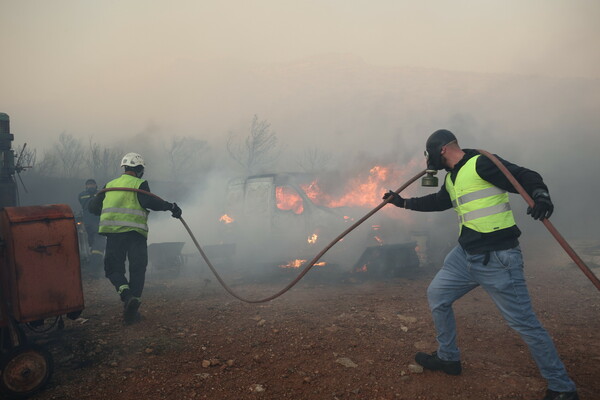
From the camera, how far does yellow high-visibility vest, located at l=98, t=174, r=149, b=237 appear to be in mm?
4633

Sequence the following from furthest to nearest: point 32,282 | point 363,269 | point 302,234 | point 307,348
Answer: point 302,234, point 363,269, point 307,348, point 32,282

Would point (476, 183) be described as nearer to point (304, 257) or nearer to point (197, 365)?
point (197, 365)

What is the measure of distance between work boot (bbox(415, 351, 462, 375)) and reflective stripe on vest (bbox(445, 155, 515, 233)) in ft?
3.92

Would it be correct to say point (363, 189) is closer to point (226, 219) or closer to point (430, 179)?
point (226, 219)

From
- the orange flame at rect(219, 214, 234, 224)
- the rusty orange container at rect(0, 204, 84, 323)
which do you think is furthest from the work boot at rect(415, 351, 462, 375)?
the orange flame at rect(219, 214, 234, 224)

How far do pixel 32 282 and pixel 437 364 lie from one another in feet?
11.6

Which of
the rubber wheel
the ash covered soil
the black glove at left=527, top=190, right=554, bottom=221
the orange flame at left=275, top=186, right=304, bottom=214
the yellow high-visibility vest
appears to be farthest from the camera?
the orange flame at left=275, top=186, right=304, bottom=214

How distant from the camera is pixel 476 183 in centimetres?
284

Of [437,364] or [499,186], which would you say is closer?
[499,186]

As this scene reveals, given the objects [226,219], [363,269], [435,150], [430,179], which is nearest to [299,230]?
[363,269]

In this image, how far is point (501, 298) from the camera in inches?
108

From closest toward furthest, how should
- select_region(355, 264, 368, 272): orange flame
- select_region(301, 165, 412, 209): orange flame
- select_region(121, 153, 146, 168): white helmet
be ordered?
select_region(121, 153, 146, 168): white helmet, select_region(355, 264, 368, 272): orange flame, select_region(301, 165, 412, 209): orange flame

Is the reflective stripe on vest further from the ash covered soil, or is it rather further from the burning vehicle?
the burning vehicle

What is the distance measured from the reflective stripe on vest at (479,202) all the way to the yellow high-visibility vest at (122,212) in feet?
12.8
